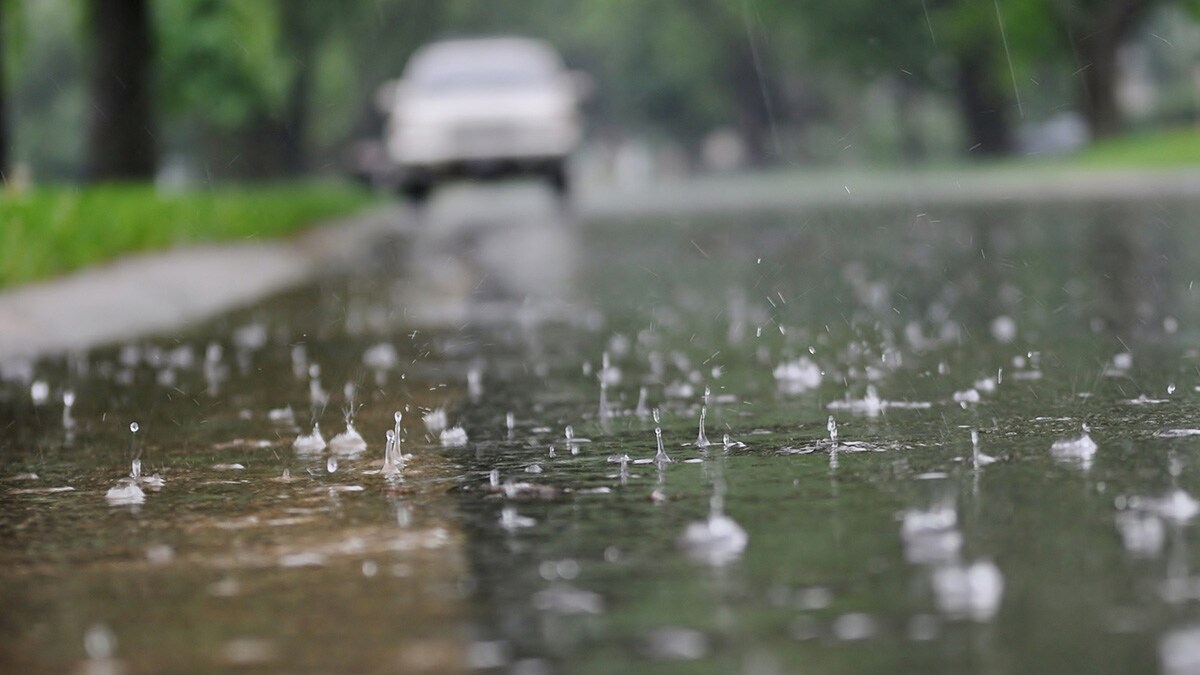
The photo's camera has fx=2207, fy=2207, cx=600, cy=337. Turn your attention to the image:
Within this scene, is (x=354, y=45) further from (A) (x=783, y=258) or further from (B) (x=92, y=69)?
(A) (x=783, y=258)

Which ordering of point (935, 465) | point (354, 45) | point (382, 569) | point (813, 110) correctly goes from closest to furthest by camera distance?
point (382, 569) < point (935, 465) < point (354, 45) < point (813, 110)

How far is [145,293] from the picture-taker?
570 inches

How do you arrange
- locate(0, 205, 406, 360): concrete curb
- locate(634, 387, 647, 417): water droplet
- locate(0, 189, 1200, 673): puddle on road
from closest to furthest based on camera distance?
locate(0, 189, 1200, 673): puddle on road → locate(634, 387, 647, 417): water droplet → locate(0, 205, 406, 360): concrete curb

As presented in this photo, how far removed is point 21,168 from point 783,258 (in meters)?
8.31

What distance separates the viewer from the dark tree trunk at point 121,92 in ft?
79.5

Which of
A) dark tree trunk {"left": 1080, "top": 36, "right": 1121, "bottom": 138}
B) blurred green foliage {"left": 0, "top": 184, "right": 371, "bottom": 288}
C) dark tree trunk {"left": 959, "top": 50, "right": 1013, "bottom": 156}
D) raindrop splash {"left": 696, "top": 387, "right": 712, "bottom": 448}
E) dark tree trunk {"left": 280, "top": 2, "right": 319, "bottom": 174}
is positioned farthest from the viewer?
dark tree trunk {"left": 959, "top": 50, "right": 1013, "bottom": 156}

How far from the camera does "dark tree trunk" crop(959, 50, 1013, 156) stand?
63344mm

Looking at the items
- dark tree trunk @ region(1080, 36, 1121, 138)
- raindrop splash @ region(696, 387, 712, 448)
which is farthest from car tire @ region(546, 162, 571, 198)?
raindrop splash @ region(696, 387, 712, 448)

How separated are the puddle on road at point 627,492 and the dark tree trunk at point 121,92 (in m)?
13.2

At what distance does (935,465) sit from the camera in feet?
18.2

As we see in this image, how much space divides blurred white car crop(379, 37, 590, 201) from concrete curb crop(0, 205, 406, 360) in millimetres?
6243

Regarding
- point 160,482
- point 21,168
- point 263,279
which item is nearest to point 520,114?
point 21,168

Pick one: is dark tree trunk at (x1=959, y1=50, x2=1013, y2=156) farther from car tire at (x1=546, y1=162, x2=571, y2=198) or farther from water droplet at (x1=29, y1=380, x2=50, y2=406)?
water droplet at (x1=29, y1=380, x2=50, y2=406)

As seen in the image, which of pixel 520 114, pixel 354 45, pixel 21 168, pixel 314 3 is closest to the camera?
pixel 21 168
